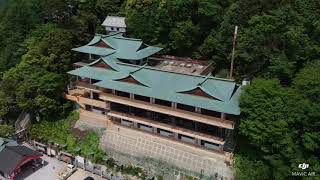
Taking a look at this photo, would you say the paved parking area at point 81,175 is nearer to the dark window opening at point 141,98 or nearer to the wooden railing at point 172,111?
the wooden railing at point 172,111

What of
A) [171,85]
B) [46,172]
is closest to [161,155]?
[171,85]

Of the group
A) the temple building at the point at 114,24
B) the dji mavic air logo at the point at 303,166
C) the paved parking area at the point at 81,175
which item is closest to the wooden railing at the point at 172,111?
the dji mavic air logo at the point at 303,166

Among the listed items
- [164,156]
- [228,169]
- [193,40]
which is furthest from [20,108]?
[228,169]

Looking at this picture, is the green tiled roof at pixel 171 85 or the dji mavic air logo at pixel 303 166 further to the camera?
the green tiled roof at pixel 171 85

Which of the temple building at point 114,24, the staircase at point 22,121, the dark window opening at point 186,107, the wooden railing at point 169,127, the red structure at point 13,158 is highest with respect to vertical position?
the temple building at point 114,24

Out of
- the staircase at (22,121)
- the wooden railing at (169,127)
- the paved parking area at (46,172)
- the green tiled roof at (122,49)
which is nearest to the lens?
the wooden railing at (169,127)

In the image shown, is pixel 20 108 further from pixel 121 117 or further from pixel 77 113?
pixel 121 117
